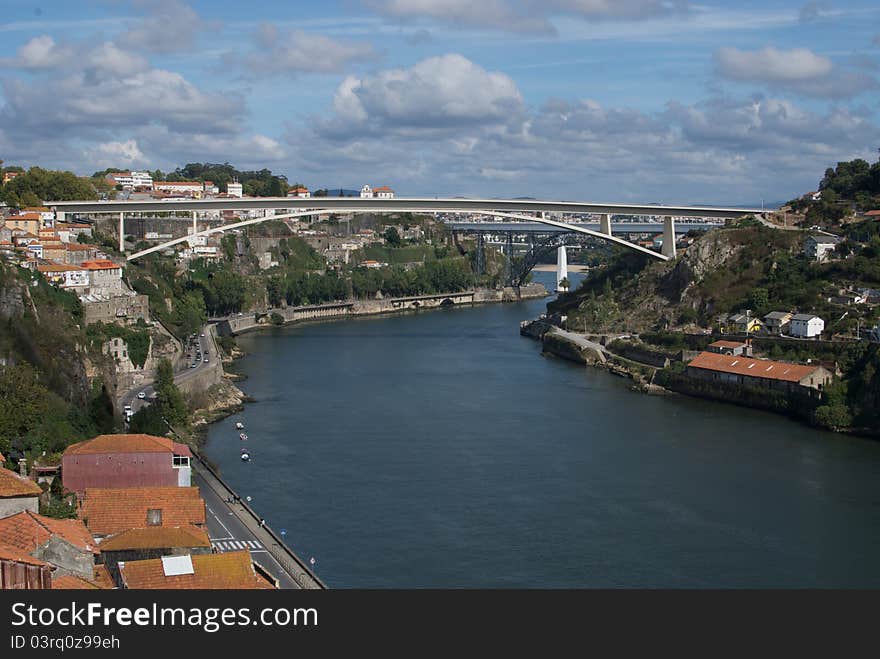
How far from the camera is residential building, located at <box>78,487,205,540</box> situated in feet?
24.0

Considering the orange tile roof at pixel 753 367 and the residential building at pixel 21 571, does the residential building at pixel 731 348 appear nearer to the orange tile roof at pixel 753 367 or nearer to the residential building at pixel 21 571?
the orange tile roof at pixel 753 367

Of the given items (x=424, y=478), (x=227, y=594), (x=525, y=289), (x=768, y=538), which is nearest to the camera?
(x=227, y=594)

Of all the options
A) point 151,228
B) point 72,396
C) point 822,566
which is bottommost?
point 822,566

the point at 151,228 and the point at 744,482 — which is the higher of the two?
the point at 151,228

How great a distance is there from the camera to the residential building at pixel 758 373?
43.9ft

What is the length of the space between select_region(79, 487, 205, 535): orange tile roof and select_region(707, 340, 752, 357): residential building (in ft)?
30.0

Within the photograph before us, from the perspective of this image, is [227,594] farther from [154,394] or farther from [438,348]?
[438,348]

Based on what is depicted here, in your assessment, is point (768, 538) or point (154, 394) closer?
point (768, 538)

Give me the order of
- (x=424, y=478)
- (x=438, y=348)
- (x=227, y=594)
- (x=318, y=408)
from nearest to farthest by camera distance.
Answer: (x=227, y=594) → (x=424, y=478) → (x=318, y=408) → (x=438, y=348)

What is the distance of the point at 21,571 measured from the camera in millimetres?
5770

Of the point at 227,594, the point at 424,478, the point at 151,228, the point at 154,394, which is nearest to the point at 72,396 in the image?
the point at 154,394

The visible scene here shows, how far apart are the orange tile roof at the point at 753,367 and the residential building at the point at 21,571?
956cm

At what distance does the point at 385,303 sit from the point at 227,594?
999 inches

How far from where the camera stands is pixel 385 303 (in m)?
28.9
